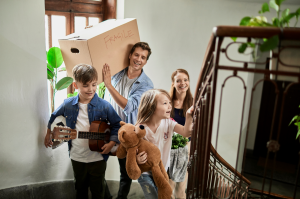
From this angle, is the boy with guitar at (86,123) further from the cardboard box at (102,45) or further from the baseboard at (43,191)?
the baseboard at (43,191)

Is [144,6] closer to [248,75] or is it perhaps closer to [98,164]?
[248,75]

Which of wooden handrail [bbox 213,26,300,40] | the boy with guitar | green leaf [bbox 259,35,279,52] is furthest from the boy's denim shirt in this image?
green leaf [bbox 259,35,279,52]

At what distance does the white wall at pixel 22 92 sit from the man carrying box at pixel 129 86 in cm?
59

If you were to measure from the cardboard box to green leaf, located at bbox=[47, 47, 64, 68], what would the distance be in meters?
0.27

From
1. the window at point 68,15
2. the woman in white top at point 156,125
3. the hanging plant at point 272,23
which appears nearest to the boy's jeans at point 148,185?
the woman in white top at point 156,125

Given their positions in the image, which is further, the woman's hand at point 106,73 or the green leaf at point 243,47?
the woman's hand at point 106,73

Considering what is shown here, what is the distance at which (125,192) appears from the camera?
2.24m

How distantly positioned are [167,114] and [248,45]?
809mm

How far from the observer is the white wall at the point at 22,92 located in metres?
1.97

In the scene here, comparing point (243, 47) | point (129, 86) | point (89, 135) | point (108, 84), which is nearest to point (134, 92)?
point (129, 86)

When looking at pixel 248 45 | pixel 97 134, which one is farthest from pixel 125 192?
pixel 248 45

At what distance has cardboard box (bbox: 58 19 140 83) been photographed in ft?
6.15

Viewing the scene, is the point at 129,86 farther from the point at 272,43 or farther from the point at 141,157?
the point at 272,43

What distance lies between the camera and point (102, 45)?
1930mm
